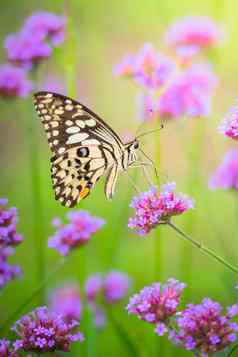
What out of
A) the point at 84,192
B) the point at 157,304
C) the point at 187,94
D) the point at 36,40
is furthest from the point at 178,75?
the point at 157,304

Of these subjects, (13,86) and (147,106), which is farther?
(13,86)

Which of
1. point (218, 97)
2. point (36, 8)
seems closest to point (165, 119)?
point (218, 97)

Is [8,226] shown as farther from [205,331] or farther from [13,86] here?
[13,86]

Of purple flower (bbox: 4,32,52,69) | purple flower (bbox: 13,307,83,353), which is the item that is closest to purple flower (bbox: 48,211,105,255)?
purple flower (bbox: 13,307,83,353)

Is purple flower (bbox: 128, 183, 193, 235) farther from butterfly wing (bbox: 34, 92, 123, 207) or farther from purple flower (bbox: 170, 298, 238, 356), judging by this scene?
butterfly wing (bbox: 34, 92, 123, 207)

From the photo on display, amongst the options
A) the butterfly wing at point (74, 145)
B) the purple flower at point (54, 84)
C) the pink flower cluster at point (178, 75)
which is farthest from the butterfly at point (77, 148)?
the purple flower at point (54, 84)
